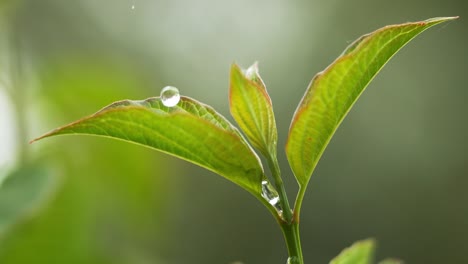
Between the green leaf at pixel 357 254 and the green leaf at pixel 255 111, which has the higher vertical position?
the green leaf at pixel 255 111

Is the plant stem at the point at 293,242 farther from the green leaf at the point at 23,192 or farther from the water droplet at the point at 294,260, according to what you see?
the green leaf at the point at 23,192

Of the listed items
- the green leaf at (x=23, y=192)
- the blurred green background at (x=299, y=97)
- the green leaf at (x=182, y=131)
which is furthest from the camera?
the blurred green background at (x=299, y=97)

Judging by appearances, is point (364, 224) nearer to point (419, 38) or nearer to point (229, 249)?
point (229, 249)

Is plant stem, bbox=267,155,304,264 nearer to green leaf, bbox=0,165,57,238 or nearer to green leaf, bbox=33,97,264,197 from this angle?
green leaf, bbox=33,97,264,197

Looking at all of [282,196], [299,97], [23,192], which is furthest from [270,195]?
[299,97]

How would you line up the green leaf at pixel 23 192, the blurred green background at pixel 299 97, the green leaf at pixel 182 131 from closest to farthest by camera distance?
1. the green leaf at pixel 182 131
2. the green leaf at pixel 23 192
3. the blurred green background at pixel 299 97

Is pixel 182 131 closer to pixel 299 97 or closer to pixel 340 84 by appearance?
pixel 340 84

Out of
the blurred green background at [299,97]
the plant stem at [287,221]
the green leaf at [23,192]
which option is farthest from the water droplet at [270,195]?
the blurred green background at [299,97]

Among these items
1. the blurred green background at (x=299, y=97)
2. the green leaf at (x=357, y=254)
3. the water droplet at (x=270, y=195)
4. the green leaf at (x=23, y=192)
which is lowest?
the blurred green background at (x=299, y=97)
